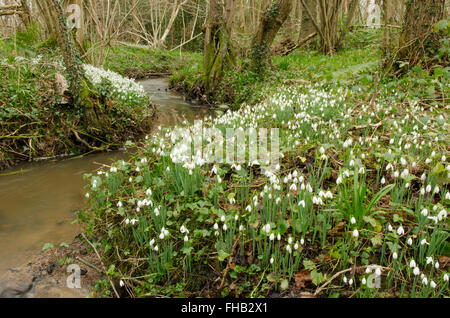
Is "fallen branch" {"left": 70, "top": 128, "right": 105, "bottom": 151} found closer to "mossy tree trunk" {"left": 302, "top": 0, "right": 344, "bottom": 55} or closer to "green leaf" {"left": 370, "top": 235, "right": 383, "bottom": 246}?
"green leaf" {"left": 370, "top": 235, "right": 383, "bottom": 246}

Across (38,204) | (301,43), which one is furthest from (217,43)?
(38,204)

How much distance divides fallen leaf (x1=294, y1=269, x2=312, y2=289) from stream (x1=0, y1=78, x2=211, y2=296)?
2.46m

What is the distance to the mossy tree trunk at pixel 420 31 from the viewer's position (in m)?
5.95

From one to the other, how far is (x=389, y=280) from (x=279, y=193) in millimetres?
1031

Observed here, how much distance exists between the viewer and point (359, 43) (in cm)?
1448

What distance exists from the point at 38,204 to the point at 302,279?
3.71m

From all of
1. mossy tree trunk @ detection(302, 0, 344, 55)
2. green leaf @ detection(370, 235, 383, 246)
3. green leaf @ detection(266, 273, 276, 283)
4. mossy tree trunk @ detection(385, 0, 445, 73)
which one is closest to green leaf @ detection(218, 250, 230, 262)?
green leaf @ detection(266, 273, 276, 283)

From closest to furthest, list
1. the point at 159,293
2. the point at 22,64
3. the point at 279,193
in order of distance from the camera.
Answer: the point at 159,293
the point at 279,193
the point at 22,64

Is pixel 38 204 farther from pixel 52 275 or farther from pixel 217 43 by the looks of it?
pixel 217 43

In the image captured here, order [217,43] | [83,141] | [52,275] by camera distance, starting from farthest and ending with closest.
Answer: [217,43] → [83,141] → [52,275]

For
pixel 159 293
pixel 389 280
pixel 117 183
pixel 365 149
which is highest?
pixel 365 149

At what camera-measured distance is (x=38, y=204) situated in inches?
169
